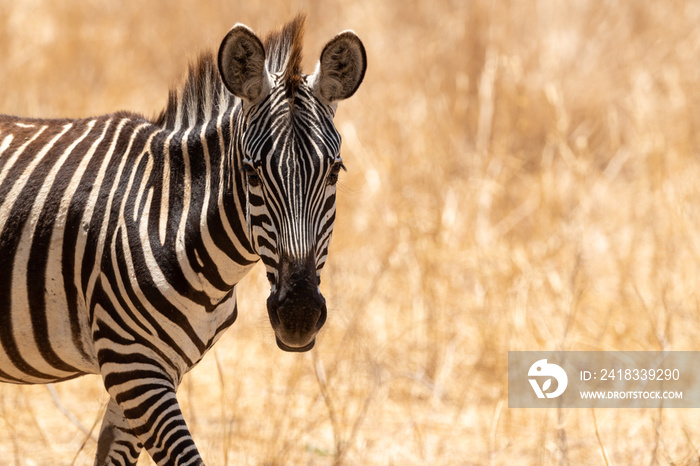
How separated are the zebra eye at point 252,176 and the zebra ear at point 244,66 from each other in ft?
1.04

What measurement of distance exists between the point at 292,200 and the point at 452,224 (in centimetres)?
503

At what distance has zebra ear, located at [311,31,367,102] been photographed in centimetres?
357

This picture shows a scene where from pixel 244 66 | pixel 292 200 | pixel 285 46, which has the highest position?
pixel 285 46

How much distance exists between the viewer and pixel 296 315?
312 centimetres

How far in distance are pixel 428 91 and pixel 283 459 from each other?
6.23 m

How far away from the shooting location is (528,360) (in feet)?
21.9

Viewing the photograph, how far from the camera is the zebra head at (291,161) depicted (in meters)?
3.17

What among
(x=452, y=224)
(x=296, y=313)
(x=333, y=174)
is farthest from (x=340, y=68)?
(x=452, y=224)

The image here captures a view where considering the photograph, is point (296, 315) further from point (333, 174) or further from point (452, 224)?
point (452, 224)

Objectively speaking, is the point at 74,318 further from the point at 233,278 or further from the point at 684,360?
the point at 684,360

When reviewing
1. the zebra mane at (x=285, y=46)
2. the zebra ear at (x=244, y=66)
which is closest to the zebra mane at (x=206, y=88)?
the zebra mane at (x=285, y=46)

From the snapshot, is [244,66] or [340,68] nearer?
[244,66]

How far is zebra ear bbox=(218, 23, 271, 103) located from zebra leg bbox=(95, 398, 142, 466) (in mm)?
1614

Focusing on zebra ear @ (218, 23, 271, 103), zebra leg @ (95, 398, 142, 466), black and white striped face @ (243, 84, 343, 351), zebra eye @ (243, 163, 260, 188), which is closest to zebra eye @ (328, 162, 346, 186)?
black and white striped face @ (243, 84, 343, 351)
